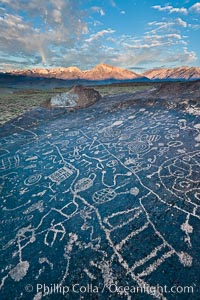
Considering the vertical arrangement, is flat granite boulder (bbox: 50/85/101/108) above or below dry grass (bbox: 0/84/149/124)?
above

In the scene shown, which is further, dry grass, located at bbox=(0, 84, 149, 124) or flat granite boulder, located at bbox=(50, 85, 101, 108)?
dry grass, located at bbox=(0, 84, 149, 124)

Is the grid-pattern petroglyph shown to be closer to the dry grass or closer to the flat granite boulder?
the flat granite boulder

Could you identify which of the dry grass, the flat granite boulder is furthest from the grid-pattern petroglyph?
the dry grass

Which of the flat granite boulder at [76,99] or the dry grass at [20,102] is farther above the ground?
the flat granite boulder at [76,99]

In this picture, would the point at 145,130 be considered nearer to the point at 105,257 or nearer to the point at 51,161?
the point at 51,161

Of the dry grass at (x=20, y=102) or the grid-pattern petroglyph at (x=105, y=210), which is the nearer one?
the grid-pattern petroglyph at (x=105, y=210)

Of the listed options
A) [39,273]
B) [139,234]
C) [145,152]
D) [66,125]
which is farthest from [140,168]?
[66,125]

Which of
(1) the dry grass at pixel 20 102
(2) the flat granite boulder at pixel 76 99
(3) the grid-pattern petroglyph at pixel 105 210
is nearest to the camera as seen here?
(3) the grid-pattern petroglyph at pixel 105 210

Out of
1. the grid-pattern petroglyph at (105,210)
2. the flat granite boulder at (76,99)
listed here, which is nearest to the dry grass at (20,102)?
the flat granite boulder at (76,99)

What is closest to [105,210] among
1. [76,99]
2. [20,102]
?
[76,99]

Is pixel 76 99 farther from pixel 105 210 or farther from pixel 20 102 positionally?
pixel 105 210

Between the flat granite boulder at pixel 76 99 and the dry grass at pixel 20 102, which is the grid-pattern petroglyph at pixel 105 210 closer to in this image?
the flat granite boulder at pixel 76 99

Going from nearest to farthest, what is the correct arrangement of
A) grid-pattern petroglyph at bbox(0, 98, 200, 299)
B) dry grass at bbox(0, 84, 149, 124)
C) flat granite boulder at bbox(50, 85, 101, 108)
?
grid-pattern petroglyph at bbox(0, 98, 200, 299) → flat granite boulder at bbox(50, 85, 101, 108) → dry grass at bbox(0, 84, 149, 124)
